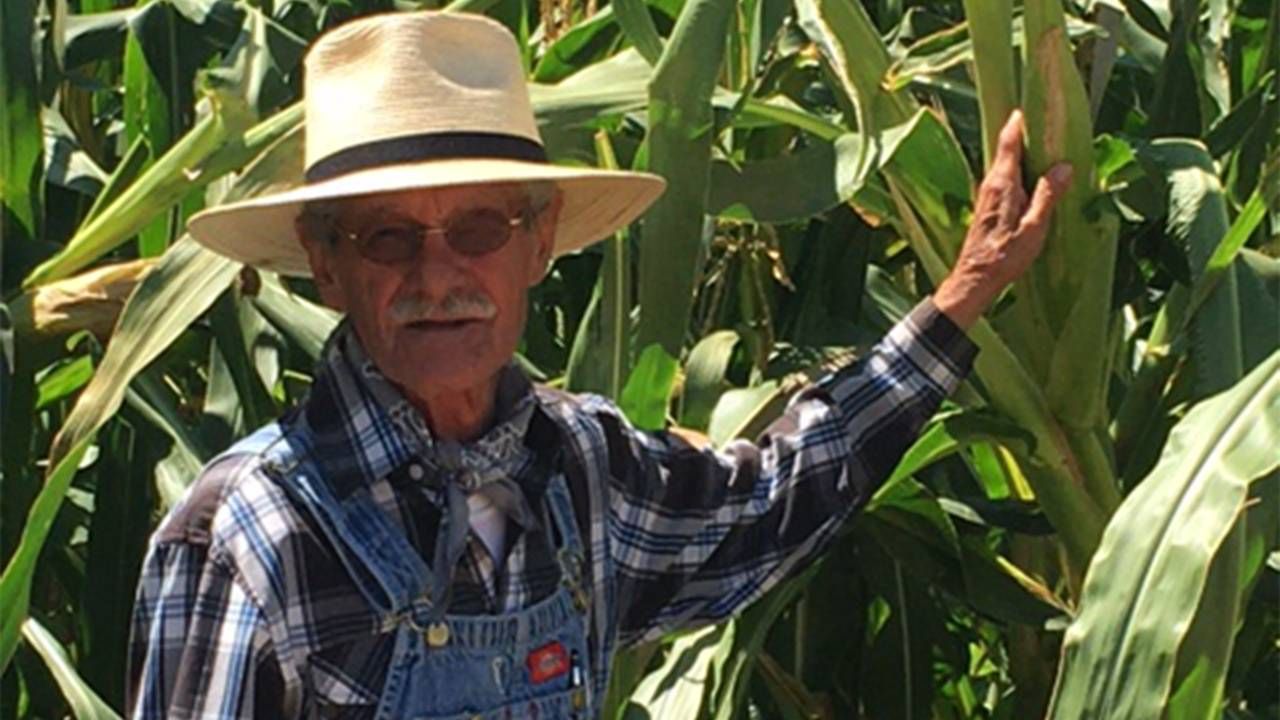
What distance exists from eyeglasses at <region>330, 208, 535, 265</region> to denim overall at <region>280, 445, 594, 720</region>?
14 centimetres

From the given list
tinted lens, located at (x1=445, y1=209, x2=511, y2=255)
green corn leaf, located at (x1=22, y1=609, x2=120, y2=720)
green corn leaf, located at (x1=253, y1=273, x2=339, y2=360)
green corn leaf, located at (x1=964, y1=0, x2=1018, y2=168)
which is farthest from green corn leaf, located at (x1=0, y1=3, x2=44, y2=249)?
green corn leaf, located at (x1=964, y1=0, x2=1018, y2=168)

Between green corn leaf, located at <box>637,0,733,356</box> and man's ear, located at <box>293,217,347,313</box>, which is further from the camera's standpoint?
green corn leaf, located at <box>637,0,733,356</box>

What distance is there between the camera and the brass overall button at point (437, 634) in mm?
1430

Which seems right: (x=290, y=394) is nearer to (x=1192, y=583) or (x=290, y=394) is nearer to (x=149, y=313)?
(x=149, y=313)

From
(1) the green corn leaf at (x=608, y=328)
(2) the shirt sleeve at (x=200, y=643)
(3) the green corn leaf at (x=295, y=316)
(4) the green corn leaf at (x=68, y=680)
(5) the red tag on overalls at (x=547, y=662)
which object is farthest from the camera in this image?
(3) the green corn leaf at (x=295, y=316)

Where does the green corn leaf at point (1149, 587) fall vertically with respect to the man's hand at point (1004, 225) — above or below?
below

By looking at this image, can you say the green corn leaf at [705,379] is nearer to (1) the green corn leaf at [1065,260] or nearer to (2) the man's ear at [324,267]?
(1) the green corn leaf at [1065,260]

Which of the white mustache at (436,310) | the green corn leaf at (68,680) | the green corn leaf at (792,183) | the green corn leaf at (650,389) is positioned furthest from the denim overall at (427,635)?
the green corn leaf at (68,680)

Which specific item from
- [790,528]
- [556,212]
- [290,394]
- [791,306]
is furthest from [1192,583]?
[290,394]

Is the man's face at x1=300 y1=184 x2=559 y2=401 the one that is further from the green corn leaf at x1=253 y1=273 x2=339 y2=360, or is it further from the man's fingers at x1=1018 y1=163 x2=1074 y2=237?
the green corn leaf at x1=253 y1=273 x2=339 y2=360

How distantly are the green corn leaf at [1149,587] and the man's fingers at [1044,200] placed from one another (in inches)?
8.1

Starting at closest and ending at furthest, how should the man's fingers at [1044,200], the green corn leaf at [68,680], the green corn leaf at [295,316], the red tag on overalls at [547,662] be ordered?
the red tag on overalls at [547,662] → the man's fingers at [1044,200] → the green corn leaf at [68,680] → the green corn leaf at [295,316]

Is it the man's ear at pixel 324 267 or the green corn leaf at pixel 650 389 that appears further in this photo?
the green corn leaf at pixel 650 389

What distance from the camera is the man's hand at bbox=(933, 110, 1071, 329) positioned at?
1610 mm
